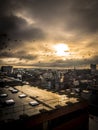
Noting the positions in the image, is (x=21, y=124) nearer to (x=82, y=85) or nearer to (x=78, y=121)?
(x=78, y=121)

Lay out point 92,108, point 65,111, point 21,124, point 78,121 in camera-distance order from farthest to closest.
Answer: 1. point 92,108
2. point 78,121
3. point 65,111
4. point 21,124

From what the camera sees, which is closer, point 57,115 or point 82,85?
point 57,115

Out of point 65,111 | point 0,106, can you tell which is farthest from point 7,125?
point 65,111

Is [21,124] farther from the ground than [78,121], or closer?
farther from the ground

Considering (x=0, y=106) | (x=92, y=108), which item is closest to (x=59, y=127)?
(x=0, y=106)

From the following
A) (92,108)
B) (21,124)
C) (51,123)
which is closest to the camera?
(21,124)

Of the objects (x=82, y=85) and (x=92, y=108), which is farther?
(x=82, y=85)

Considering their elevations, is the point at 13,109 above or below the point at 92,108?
above

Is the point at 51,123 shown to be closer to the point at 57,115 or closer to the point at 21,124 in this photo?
the point at 57,115

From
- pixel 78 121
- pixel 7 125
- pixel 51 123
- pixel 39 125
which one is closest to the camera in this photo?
pixel 7 125
